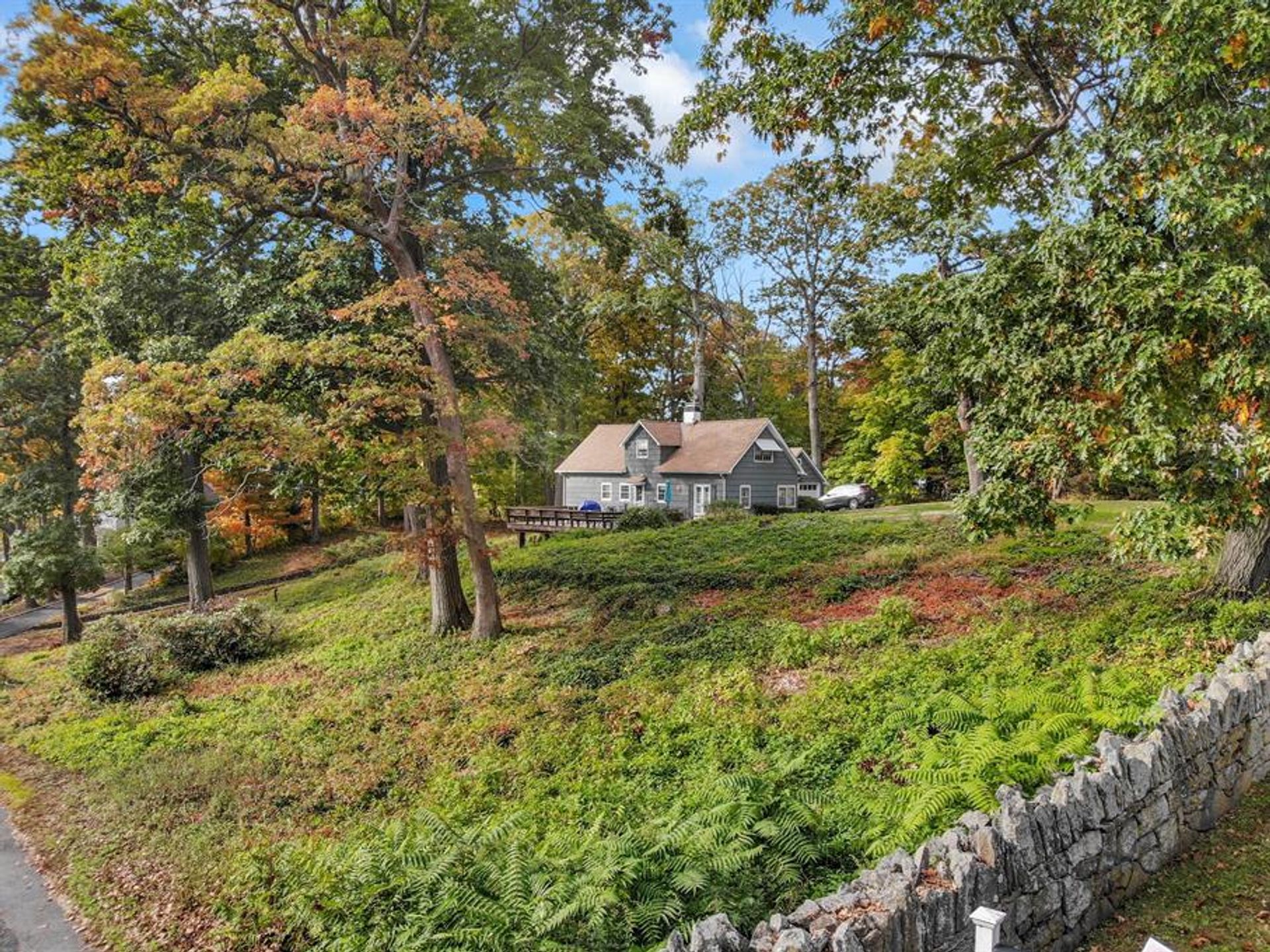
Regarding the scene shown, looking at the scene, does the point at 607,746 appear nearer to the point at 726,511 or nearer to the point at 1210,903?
the point at 1210,903

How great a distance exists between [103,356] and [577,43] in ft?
43.2

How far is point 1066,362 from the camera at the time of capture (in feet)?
27.0

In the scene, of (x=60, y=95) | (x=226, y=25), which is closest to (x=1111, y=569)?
(x=60, y=95)

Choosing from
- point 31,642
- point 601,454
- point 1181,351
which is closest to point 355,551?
point 31,642

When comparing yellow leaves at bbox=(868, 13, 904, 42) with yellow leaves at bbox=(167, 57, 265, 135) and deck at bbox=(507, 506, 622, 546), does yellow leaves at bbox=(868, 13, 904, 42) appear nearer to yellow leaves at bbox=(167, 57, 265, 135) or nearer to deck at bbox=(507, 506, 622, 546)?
yellow leaves at bbox=(167, 57, 265, 135)

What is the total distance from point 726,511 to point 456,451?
15836mm

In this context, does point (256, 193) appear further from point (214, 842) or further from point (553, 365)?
point (214, 842)

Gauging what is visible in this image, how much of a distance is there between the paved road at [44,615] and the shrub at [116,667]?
52.4 ft

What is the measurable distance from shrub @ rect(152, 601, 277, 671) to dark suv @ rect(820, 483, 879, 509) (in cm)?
2553

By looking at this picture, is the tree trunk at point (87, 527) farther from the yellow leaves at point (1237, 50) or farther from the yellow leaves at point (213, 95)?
the yellow leaves at point (1237, 50)

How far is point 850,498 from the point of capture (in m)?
35.5

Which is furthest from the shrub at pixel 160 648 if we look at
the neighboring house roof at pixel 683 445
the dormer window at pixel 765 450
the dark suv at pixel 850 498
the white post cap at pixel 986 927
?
the dark suv at pixel 850 498

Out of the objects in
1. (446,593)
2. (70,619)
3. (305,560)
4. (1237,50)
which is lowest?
(70,619)

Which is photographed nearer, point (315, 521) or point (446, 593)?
point (446, 593)
